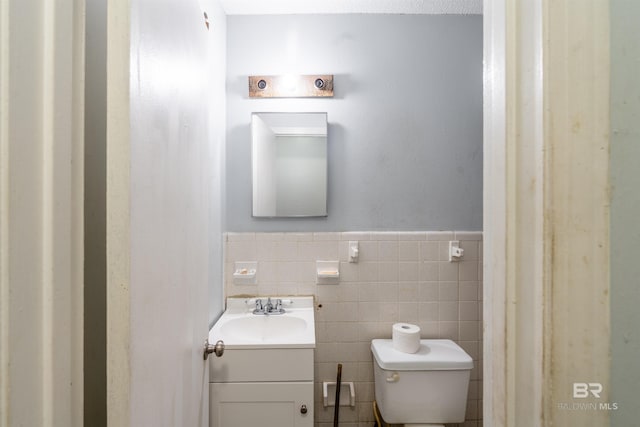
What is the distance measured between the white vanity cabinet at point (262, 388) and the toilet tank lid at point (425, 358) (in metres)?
0.41

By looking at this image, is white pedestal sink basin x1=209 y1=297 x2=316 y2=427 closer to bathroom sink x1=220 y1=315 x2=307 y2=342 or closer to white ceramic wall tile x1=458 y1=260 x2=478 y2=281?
bathroom sink x1=220 y1=315 x2=307 y2=342

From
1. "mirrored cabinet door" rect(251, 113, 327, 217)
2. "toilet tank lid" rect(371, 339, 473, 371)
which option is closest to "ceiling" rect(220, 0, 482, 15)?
"mirrored cabinet door" rect(251, 113, 327, 217)

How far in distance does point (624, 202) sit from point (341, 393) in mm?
1623

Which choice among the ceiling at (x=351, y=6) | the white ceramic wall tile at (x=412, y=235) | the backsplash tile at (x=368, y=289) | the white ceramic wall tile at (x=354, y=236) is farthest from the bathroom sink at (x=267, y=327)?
the ceiling at (x=351, y=6)

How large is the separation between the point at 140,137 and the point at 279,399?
113cm

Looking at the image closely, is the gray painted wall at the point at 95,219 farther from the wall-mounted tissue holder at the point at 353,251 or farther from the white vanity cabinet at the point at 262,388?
the wall-mounted tissue holder at the point at 353,251

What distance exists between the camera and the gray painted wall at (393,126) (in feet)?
5.48

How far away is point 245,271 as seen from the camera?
1614mm

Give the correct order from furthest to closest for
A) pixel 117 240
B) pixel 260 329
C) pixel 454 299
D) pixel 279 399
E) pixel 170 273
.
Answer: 1. pixel 454 299
2. pixel 260 329
3. pixel 279 399
4. pixel 170 273
5. pixel 117 240

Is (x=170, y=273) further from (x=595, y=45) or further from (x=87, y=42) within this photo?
(x=595, y=45)

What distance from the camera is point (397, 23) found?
1678mm

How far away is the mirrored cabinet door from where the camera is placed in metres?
1.66

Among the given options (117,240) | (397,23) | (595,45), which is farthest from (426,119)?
(117,240)

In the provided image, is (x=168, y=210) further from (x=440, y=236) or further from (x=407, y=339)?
(x=440, y=236)
